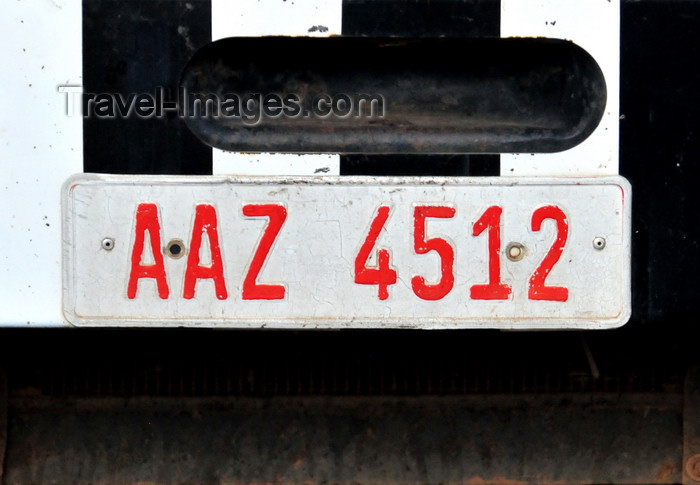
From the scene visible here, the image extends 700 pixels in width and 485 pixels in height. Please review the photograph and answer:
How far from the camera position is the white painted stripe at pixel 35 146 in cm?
104

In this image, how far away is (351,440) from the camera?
1355mm

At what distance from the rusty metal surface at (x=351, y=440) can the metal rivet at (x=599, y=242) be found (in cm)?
38

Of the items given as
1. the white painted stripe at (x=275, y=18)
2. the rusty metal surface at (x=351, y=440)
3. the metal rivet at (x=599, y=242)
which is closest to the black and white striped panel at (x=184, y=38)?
the white painted stripe at (x=275, y=18)

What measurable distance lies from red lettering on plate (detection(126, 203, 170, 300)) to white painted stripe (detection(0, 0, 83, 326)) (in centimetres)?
10

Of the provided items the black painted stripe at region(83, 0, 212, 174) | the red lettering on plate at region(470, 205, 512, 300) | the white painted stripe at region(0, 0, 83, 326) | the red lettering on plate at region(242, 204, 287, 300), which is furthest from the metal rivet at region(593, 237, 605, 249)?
the white painted stripe at region(0, 0, 83, 326)

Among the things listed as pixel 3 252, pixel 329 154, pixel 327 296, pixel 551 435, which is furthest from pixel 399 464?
pixel 3 252

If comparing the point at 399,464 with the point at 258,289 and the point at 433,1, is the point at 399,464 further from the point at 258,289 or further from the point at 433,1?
the point at 433,1

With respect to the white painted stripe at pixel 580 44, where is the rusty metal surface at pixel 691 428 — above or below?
below

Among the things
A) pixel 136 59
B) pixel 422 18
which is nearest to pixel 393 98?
pixel 422 18

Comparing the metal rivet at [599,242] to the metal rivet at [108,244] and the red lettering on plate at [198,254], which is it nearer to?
the red lettering on plate at [198,254]

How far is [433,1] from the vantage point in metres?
1.04

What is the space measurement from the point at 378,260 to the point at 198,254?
0.21 m

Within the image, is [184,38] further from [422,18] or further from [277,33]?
[422,18]

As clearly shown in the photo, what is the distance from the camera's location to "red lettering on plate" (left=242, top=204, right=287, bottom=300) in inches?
40.9
